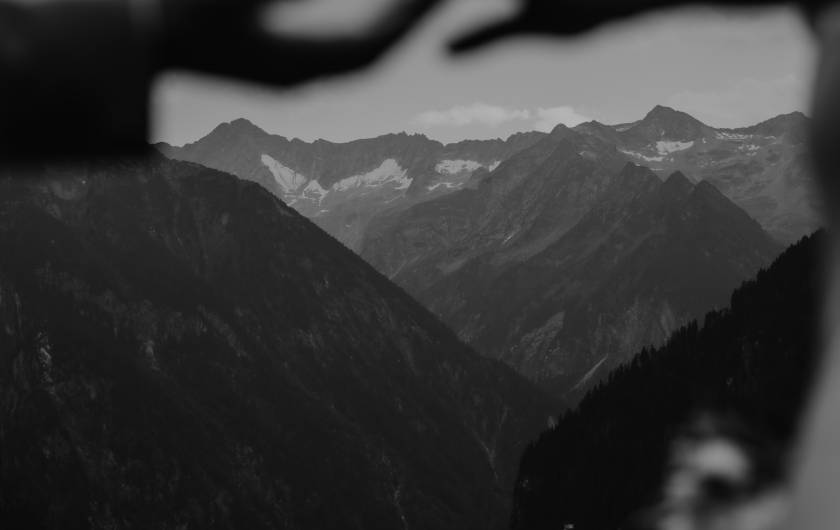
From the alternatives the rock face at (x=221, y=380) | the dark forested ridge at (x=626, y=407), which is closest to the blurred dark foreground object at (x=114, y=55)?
the dark forested ridge at (x=626, y=407)

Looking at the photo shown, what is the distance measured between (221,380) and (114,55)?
518 feet

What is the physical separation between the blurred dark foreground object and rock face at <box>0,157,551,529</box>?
111205mm

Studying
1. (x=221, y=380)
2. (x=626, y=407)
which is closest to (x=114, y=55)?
(x=626, y=407)

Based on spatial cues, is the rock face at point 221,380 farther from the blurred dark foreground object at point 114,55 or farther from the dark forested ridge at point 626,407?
the blurred dark foreground object at point 114,55

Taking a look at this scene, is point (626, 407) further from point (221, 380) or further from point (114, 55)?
point (114, 55)

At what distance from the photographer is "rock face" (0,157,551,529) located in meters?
130

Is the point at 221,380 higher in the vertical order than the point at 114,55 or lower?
lower

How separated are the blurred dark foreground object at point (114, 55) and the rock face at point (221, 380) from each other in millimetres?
111205

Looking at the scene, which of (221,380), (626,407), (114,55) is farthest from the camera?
(221,380)

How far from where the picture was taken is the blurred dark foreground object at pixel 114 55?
1304mm

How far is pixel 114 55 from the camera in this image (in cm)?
134

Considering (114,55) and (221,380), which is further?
(221,380)

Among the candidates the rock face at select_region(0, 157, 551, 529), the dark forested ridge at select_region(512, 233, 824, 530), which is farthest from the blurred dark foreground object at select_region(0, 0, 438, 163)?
the rock face at select_region(0, 157, 551, 529)

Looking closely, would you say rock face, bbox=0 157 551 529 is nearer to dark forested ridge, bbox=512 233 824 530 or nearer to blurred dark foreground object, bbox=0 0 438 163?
dark forested ridge, bbox=512 233 824 530
